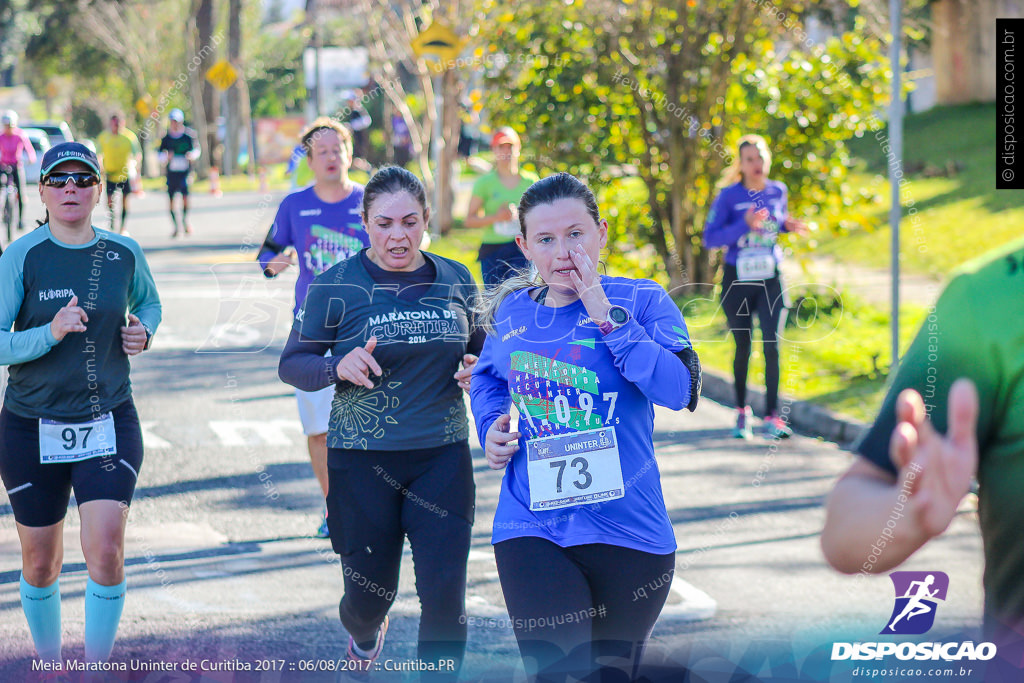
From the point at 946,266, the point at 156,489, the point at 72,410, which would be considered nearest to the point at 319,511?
the point at 156,489

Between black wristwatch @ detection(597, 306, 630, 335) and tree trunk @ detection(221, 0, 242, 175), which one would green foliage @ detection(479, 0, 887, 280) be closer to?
black wristwatch @ detection(597, 306, 630, 335)

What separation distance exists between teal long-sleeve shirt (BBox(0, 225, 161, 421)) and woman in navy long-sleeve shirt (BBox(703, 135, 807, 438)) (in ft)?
17.0

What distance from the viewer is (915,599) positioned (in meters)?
5.18

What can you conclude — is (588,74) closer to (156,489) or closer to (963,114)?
(156,489)

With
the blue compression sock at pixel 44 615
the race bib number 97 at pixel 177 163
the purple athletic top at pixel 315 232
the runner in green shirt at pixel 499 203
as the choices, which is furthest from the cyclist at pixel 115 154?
the blue compression sock at pixel 44 615

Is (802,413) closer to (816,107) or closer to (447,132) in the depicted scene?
(816,107)

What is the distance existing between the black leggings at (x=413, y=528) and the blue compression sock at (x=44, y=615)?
103 cm

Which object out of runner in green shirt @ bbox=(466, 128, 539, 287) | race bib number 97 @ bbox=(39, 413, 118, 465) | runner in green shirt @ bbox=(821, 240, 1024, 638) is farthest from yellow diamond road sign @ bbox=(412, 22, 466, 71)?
runner in green shirt @ bbox=(821, 240, 1024, 638)

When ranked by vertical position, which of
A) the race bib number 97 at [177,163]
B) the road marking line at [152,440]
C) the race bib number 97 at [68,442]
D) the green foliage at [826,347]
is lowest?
the road marking line at [152,440]

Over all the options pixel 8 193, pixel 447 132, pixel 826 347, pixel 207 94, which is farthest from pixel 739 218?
pixel 207 94

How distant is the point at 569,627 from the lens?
2.99 metres

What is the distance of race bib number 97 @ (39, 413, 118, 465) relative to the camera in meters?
4.01

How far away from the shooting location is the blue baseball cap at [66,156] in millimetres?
4062

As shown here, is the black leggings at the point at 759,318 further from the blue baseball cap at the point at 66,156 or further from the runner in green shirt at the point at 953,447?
the runner in green shirt at the point at 953,447
